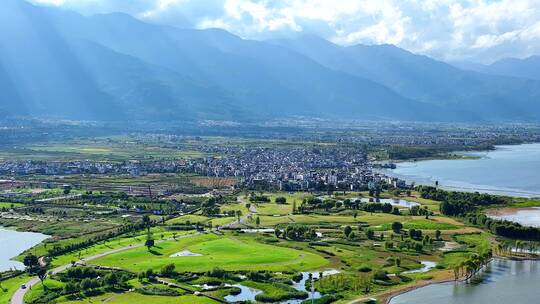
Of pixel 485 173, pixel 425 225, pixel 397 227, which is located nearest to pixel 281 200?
pixel 425 225

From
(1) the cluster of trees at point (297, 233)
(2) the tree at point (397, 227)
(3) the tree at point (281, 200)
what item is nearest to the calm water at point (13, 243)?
(1) the cluster of trees at point (297, 233)

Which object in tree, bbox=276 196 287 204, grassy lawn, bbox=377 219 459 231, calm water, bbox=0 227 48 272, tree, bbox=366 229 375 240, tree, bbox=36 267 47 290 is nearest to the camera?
tree, bbox=36 267 47 290

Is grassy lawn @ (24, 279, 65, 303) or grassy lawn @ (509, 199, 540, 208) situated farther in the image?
grassy lawn @ (509, 199, 540, 208)

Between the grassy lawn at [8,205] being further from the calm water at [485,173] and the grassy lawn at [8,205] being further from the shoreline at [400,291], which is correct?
the calm water at [485,173]

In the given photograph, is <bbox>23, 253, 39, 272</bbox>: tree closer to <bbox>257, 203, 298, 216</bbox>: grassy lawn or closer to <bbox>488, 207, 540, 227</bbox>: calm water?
<bbox>257, 203, 298, 216</bbox>: grassy lawn

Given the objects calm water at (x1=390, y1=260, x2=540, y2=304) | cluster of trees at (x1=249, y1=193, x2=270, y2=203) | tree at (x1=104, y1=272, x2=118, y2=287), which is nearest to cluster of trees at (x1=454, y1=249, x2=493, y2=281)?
calm water at (x1=390, y1=260, x2=540, y2=304)

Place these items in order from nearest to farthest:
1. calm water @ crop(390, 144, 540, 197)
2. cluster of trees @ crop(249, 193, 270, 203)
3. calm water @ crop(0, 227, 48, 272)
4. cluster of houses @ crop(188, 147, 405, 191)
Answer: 1. calm water @ crop(0, 227, 48, 272)
2. cluster of trees @ crop(249, 193, 270, 203)
3. calm water @ crop(390, 144, 540, 197)
4. cluster of houses @ crop(188, 147, 405, 191)

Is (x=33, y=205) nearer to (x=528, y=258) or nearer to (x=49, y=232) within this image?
(x=49, y=232)
